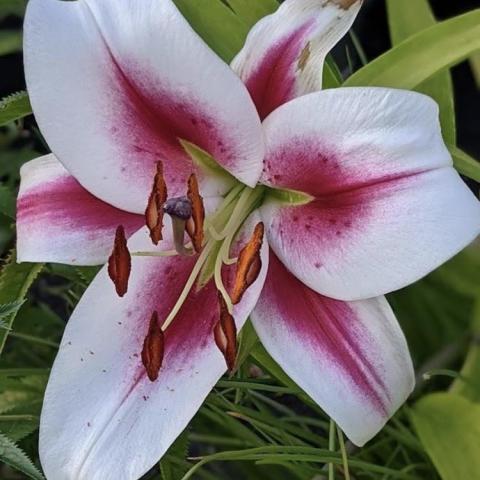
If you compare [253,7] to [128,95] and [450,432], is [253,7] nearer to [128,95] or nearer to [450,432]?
[128,95]

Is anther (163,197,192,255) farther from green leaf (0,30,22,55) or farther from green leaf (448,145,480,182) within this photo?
green leaf (0,30,22,55)

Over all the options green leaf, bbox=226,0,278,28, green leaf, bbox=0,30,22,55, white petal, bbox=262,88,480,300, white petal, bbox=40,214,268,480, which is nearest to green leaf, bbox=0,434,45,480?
white petal, bbox=40,214,268,480

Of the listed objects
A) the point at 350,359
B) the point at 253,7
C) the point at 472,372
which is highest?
the point at 253,7

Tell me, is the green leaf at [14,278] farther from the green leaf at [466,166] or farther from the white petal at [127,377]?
the green leaf at [466,166]

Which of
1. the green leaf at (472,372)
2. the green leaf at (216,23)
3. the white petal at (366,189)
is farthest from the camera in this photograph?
the green leaf at (472,372)

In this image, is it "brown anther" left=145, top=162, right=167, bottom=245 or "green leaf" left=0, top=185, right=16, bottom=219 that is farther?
"green leaf" left=0, top=185, right=16, bottom=219

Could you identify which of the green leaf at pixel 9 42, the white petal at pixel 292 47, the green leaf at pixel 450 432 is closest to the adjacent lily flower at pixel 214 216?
the white petal at pixel 292 47

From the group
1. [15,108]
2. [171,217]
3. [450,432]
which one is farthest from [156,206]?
[450,432]
